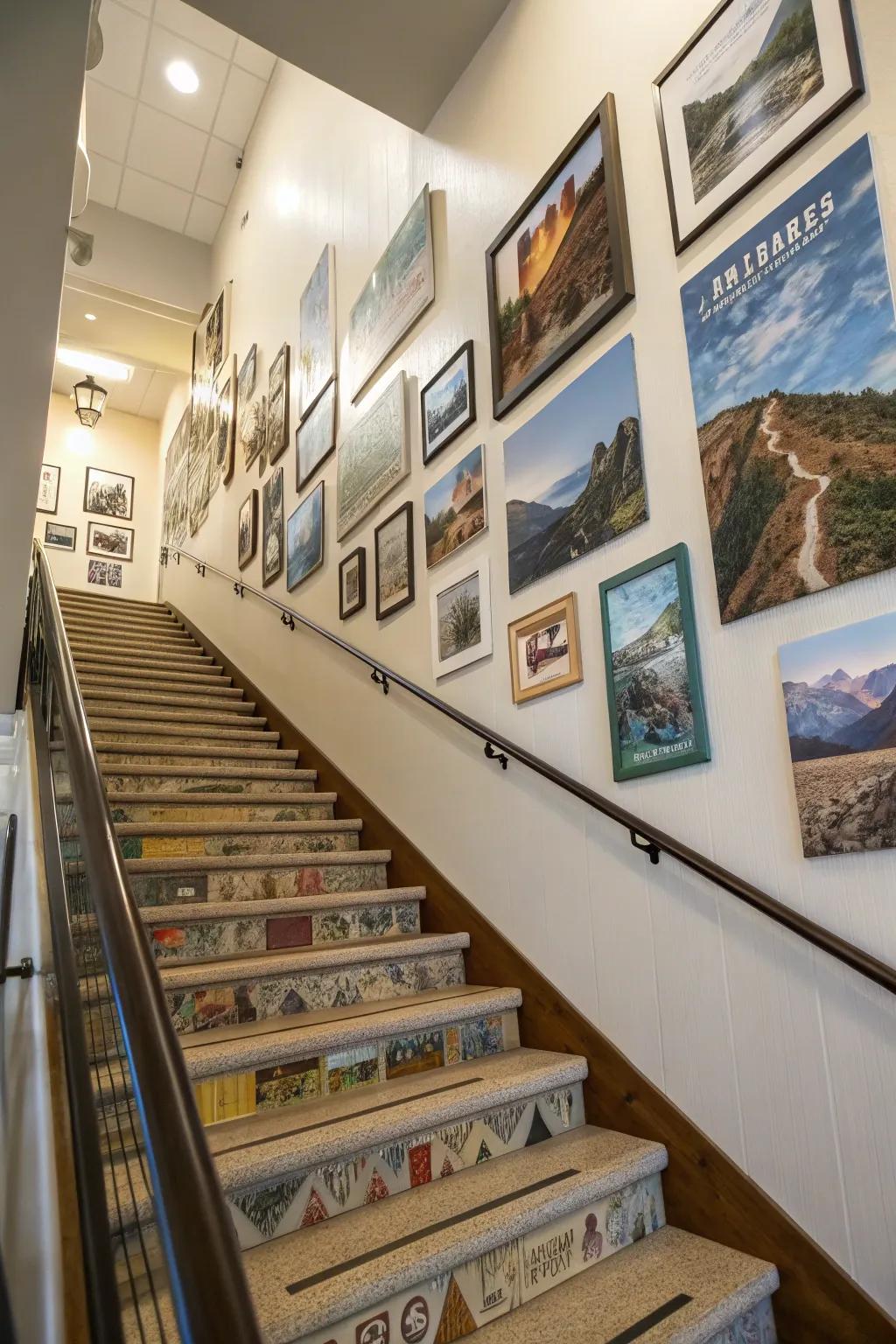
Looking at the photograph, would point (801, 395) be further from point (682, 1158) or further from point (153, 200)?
point (153, 200)

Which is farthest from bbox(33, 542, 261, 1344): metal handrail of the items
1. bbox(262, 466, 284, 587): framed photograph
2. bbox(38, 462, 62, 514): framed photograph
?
bbox(38, 462, 62, 514): framed photograph

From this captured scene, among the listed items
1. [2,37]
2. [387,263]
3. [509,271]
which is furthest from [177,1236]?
[387,263]

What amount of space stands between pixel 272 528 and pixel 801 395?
13.5 feet

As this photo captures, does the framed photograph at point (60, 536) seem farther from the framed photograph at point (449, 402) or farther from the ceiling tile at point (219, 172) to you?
the framed photograph at point (449, 402)

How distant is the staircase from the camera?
151cm

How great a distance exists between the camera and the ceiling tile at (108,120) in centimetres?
648

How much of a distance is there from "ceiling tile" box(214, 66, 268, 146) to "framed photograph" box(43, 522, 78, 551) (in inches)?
180

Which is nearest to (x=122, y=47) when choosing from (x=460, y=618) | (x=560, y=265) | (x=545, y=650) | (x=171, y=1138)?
(x=560, y=265)

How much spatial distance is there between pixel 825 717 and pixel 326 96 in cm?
523

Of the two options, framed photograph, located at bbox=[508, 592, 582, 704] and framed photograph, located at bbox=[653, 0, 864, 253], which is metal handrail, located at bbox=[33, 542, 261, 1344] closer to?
framed photograph, located at bbox=[508, 592, 582, 704]

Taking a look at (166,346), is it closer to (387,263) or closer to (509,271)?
(387,263)

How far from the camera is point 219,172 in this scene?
721 centimetres

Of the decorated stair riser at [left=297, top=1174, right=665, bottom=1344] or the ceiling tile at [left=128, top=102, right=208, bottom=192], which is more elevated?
the ceiling tile at [left=128, top=102, right=208, bottom=192]

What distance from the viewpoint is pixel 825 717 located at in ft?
5.65
